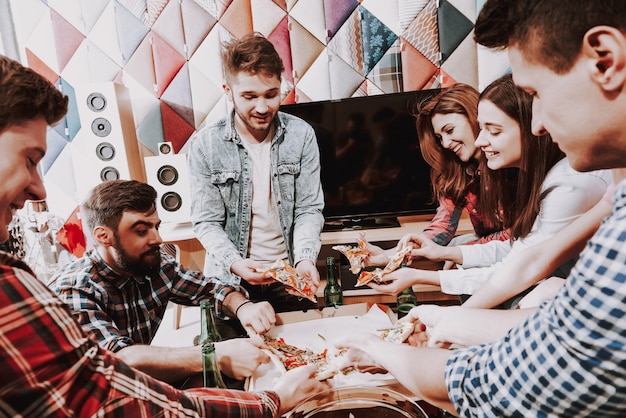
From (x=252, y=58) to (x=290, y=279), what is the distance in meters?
1.05

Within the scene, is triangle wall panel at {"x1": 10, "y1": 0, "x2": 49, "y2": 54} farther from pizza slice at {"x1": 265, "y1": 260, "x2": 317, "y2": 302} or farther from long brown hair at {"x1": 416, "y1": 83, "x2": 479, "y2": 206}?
pizza slice at {"x1": 265, "y1": 260, "x2": 317, "y2": 302}

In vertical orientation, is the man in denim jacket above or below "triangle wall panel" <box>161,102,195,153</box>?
below

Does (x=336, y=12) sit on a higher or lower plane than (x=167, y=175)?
higher

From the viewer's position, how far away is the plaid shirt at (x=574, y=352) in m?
0.50

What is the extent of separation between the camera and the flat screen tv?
3096 millimetres

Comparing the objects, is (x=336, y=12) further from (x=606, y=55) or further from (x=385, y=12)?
(x=606, y=55)

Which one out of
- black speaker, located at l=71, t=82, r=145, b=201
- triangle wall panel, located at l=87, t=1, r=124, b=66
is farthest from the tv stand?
triangle wall panel, located at l=87, t=1, r=124, b=66

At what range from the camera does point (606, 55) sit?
0.58m

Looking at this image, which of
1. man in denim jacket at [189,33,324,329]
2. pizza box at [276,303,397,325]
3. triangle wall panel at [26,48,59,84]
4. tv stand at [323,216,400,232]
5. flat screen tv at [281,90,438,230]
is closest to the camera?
pizza box at [276,303,397,325]

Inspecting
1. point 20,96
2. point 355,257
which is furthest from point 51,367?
point 355,257

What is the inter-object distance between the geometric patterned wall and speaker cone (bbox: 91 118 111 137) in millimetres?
361

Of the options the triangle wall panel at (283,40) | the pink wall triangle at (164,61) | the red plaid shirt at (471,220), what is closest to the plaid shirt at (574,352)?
the red plaid shirt at (471,220)

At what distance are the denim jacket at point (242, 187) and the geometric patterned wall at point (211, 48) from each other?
4.17 ft

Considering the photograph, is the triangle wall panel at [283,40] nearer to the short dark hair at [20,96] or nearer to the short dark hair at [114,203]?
the short dark hair at [114,203]
